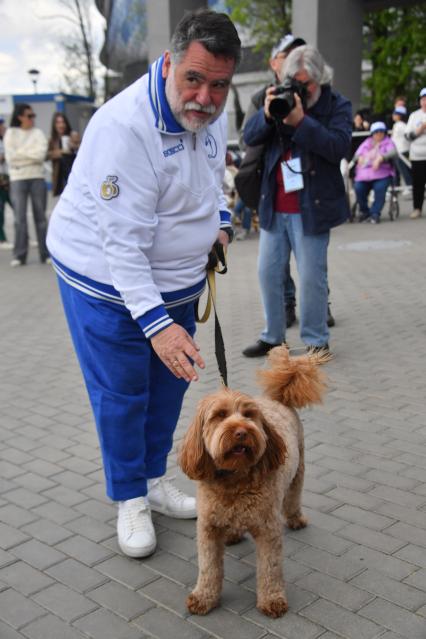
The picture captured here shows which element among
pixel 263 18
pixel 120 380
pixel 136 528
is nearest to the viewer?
pixel 120 380

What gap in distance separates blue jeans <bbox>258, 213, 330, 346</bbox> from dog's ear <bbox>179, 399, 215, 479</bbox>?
304 cm

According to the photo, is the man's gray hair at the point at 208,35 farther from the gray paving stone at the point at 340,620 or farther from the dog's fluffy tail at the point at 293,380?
the gray paving stone at the point at 340,620

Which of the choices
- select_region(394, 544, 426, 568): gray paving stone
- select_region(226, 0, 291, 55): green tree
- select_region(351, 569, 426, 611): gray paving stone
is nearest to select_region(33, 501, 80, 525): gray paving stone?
select_region(351, 569, 426, 611): gray paving stone

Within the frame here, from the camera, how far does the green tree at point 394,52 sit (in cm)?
2759

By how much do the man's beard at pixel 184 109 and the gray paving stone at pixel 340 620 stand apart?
1.80m

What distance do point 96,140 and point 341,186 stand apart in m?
3.08

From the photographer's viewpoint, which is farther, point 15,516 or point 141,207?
point 15,516

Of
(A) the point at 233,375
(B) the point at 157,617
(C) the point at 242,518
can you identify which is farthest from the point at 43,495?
Result: (A) the point at 233,375

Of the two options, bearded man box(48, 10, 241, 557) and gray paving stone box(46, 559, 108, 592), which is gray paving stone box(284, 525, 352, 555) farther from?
gray paving stone box(46, 559, 108, 592)

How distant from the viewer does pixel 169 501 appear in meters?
3.35

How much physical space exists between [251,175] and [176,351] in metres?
3.23

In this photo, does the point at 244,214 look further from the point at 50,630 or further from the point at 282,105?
the point at 50,630

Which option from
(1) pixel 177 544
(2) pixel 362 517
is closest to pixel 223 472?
(1) pixel 177 544

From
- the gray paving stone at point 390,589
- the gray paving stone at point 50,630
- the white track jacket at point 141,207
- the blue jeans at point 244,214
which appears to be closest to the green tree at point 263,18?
the blue jeans at point 244,214
